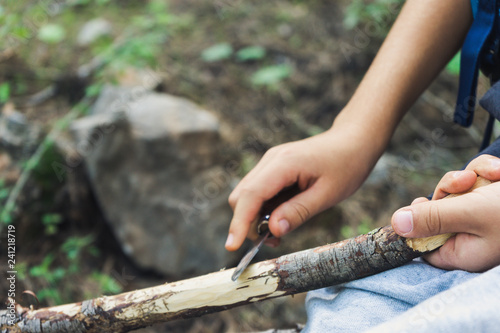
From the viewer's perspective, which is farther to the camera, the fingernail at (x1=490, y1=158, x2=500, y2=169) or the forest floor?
the forest floor

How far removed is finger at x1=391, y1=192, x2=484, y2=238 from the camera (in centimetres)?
79

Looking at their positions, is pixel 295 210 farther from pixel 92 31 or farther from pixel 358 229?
pixel 92 31

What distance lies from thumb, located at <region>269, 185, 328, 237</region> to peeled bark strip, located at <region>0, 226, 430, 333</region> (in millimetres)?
206

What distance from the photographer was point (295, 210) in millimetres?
1240

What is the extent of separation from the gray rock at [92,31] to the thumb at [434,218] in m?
3.57

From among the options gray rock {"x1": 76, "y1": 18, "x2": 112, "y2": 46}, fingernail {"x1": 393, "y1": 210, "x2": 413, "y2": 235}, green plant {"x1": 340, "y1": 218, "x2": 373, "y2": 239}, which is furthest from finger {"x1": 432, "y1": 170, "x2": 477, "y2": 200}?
gray rock {"x1": 76, "y1": 18, "x2": 112, "y2": 46}

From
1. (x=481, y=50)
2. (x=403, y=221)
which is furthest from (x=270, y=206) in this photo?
(x=481, y=50)

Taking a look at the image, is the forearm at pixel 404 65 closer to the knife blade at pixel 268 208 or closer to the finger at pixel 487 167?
the knife blade at pixel 268 208

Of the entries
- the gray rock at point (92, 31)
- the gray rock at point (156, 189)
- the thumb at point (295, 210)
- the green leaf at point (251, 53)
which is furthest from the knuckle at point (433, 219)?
the gray rock at point (92, 31)

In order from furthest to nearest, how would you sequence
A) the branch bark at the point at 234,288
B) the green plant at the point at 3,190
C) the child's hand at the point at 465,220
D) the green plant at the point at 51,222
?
the green plant at the point at 51,222 < the green plant at the point at 3,190 < the branch bark at the point at 234,288 < the child's hand at the point at 465,220

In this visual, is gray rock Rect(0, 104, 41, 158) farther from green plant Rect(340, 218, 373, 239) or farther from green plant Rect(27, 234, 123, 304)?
green plant Rect(340, 218, 373, 239)

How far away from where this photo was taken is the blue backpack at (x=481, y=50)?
1078mm

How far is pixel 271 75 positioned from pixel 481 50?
7.39ft

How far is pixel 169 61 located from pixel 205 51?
1.26 feet
